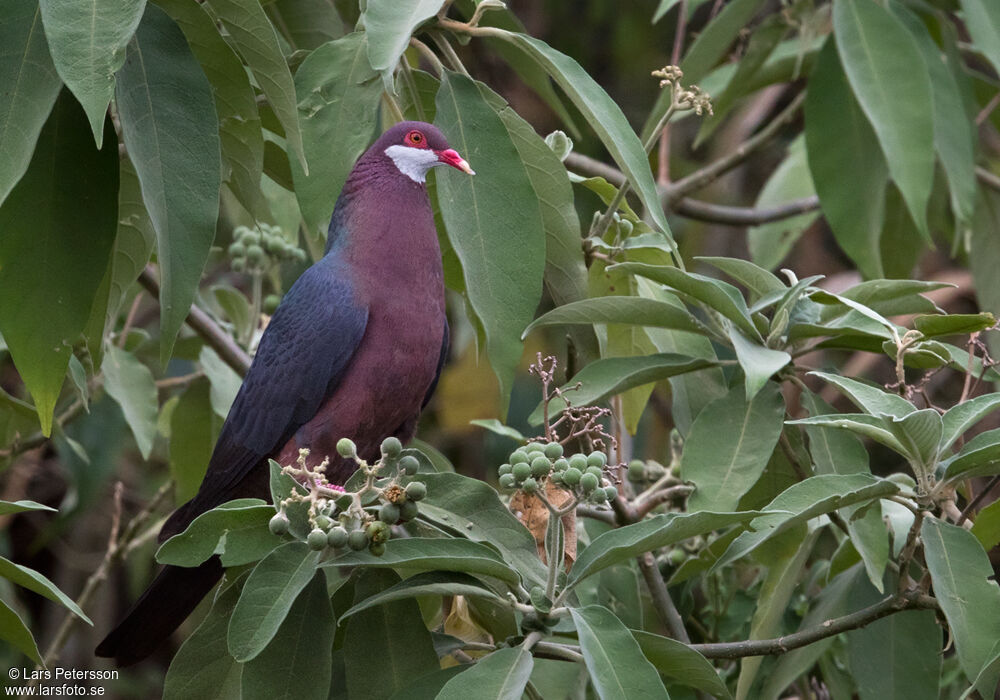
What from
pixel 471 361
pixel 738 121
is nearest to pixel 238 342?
pixel 471 361

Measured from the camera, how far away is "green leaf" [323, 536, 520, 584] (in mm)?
1782

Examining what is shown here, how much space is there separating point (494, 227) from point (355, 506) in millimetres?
721

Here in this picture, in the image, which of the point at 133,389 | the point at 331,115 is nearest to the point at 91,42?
the point at 331,115

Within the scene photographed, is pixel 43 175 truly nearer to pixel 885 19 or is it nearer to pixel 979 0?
pixel 885 19

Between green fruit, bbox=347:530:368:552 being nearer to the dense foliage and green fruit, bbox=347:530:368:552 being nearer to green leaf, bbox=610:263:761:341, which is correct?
the dense foliage

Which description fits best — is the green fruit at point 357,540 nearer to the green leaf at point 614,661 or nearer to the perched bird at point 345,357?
the green leaf at point 614,661

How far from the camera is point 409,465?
72.8 inches

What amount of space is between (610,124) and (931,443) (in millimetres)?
753

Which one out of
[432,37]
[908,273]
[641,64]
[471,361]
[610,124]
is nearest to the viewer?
[610,124]

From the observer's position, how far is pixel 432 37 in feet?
8.10

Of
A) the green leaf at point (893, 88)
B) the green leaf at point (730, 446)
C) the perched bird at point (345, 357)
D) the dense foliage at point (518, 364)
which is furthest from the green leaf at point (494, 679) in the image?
the green leaf at point (893, 88)

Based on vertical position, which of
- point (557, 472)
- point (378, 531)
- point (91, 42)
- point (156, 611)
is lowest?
point (156, 611)

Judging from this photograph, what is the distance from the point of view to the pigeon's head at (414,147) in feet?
8.27

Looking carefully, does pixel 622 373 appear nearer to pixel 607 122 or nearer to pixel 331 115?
pixel 607 122
